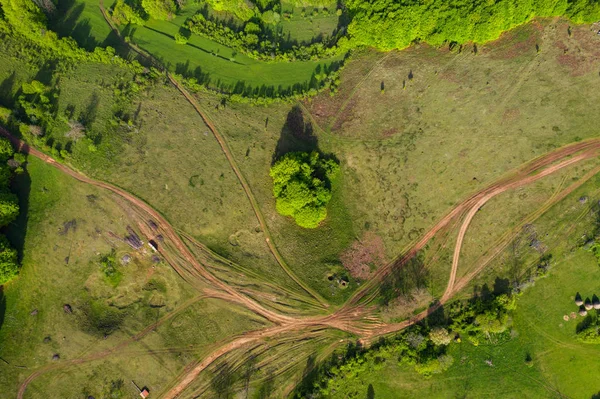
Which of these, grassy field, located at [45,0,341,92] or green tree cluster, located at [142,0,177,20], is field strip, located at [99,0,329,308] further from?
green tree cluster, located at [142,0,177,20]

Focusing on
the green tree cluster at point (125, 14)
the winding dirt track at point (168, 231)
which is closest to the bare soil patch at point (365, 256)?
the winding dirt track at point (168, 231)

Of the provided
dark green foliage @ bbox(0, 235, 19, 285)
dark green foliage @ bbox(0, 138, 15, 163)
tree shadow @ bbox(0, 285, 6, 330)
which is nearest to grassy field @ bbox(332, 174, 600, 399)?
dark green foliage @ bbox(0, 235, 19, 285)

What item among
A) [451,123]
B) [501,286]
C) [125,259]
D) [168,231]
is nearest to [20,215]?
[125,259]

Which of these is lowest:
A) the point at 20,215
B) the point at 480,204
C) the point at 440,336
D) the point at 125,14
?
the point at 20,215

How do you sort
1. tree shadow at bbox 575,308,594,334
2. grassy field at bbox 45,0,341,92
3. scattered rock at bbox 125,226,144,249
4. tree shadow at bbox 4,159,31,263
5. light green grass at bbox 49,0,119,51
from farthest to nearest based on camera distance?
grassy field at bbox 45,0,341,92 → light green grass at bbox 49,0,119,51 → tree shadow at bbox 575,308,594,334 → scattered rock at bbox 125,226,144,249 → tree shadow at bbox 4,159,31,263

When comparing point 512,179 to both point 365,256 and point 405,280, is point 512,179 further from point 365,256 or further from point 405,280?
point 365,256

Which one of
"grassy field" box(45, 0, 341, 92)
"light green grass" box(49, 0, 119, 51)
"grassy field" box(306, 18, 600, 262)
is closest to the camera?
"grassy field" box(306, 18, 600, 262)
